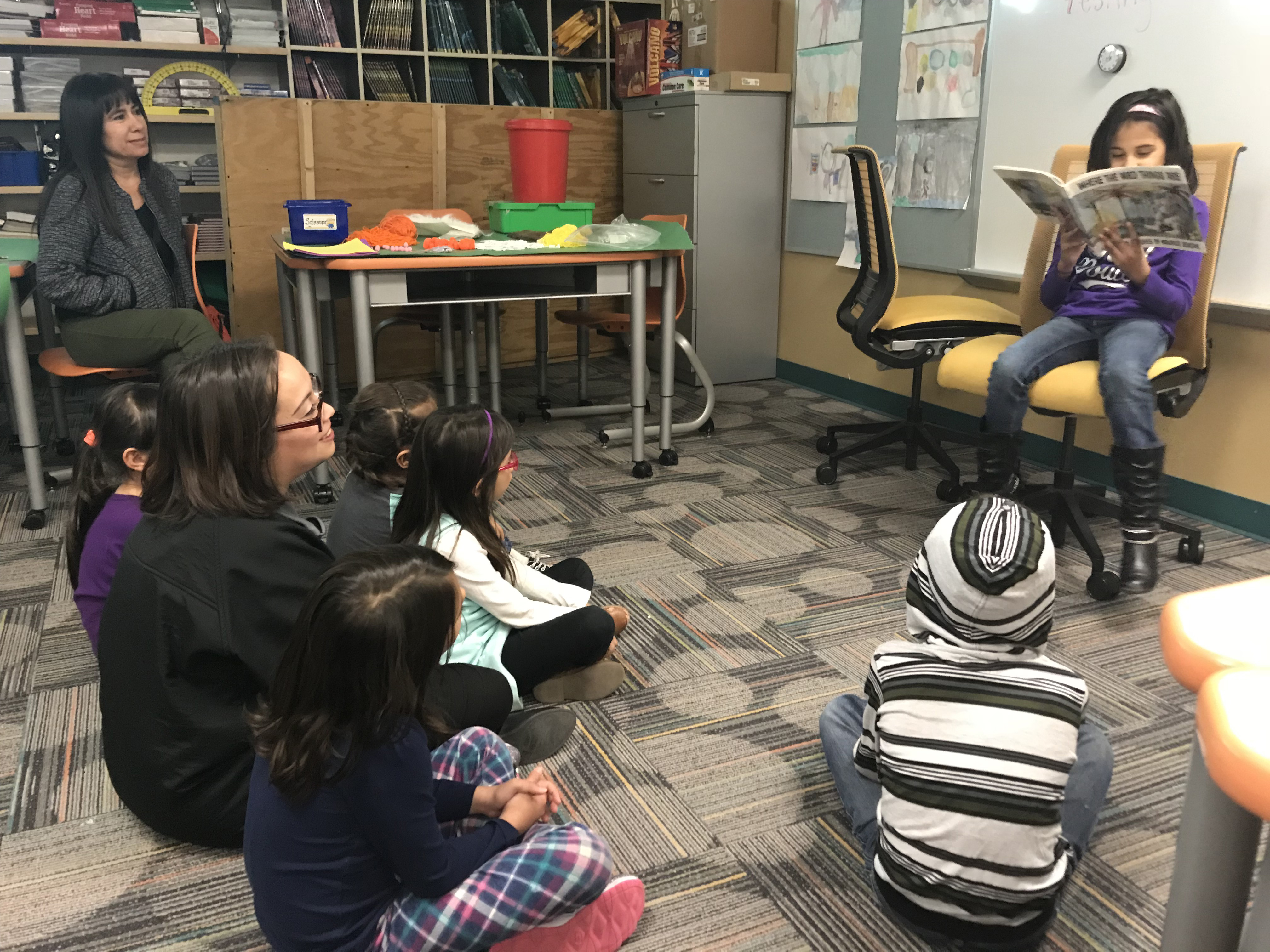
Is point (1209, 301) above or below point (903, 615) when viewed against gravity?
above

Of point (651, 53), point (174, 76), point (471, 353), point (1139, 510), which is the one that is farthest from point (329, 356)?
point (1139, 510)

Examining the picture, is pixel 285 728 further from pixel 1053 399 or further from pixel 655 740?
pixel 1053 399

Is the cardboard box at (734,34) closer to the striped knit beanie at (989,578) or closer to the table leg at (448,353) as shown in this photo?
the table leg at (448,353)

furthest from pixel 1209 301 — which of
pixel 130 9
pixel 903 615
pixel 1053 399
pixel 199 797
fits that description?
pixel 130 9

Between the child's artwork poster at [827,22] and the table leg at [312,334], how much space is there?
7.60 feet

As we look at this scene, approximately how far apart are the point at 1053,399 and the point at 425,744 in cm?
199

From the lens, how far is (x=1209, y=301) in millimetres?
2588

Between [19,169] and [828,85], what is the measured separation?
11.5 ft

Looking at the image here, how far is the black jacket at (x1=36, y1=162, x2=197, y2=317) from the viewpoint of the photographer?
9.70 feet

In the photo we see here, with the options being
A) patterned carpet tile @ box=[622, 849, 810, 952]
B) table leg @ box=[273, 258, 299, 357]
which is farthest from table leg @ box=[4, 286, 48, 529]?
patterned carpet tile @ box=[622, 849, 810, 952]

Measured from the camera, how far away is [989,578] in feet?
3.99

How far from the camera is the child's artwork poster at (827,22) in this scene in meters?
4.01

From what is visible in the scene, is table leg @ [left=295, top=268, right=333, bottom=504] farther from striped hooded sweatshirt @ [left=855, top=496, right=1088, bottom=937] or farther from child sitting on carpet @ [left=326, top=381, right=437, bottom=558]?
striped hooded sweatshirt @ [left=855, top=496, right=1088, bottom=937]

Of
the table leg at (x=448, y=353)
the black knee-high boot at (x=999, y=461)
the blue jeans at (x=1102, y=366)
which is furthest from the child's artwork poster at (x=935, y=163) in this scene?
the table leg at (x=448, y=353)
